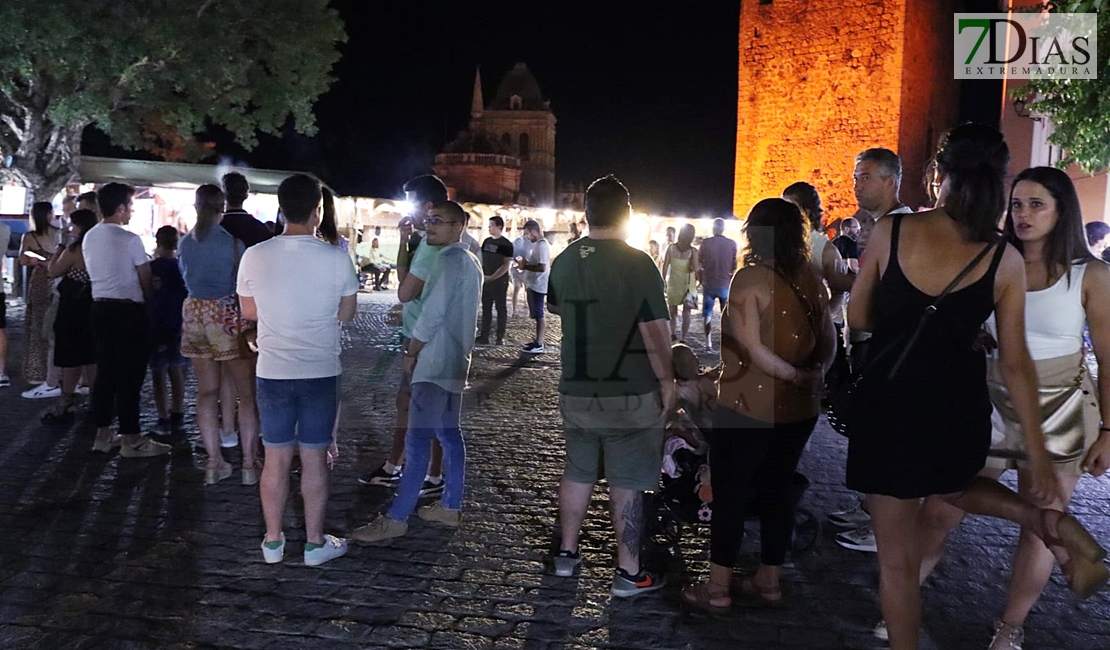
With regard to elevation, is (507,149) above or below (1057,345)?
above

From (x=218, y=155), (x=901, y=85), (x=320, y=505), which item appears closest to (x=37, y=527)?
(x=320, y=505)

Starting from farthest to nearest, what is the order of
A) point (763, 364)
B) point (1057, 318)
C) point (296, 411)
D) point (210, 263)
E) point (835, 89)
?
point (835, 89) → point (210, 263) → point (296, 411) → point (763, 364) → point (1057, 318)

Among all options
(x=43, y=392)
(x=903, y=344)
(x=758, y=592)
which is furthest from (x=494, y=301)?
(x=903, y=344)

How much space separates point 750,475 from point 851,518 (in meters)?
1.51

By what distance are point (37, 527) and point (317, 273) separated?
211 cm

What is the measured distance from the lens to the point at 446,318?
13.2ft

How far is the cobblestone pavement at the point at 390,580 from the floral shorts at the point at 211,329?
819 millimetres

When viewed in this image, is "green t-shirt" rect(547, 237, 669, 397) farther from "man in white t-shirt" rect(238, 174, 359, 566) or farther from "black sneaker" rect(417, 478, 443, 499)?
"black sneaker" rect(417, 478, 443, 499)

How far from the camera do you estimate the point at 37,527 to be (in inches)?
161

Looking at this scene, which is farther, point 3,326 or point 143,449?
point 3,326

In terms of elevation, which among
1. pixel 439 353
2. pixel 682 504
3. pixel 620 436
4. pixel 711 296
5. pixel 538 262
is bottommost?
pixel 682 504

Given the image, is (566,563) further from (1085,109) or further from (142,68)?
(142,68)

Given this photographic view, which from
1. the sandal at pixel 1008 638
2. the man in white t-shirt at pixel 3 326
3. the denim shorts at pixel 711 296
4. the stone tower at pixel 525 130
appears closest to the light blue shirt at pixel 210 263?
the man in white t-shirt at pixel 3 326

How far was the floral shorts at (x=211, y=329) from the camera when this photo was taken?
15.7ft
